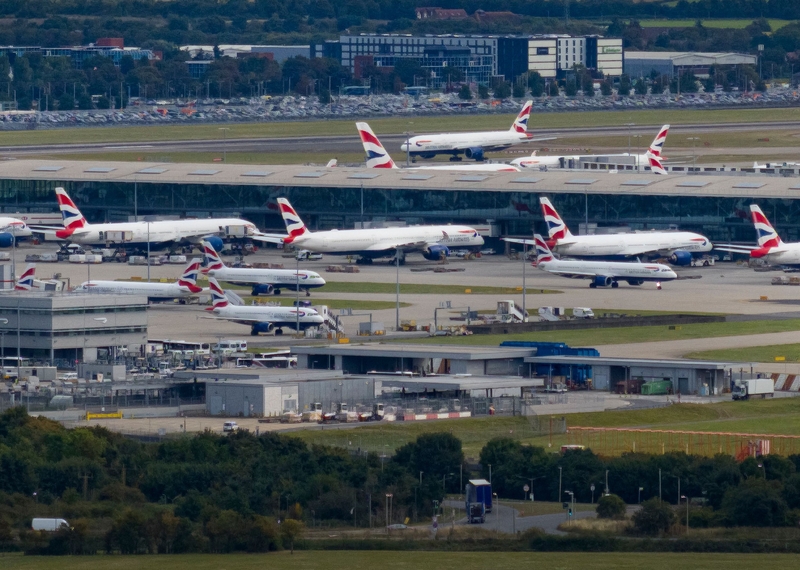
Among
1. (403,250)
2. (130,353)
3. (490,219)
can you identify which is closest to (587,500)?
(130,353)

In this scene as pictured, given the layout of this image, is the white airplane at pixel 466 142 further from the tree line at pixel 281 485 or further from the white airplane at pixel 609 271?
the tree line at pixel 281 485

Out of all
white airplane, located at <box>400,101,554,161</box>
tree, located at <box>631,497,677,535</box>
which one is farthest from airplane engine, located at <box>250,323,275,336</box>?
white airplane, located at <box>400,101,554,161</box>

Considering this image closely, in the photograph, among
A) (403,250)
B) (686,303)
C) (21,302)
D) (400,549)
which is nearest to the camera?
(400,549)

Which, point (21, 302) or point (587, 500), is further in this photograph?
point (21, 302)

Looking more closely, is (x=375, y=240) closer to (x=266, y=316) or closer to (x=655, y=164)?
(x=266, y=316)

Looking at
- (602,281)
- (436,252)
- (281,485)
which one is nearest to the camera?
(281,485)

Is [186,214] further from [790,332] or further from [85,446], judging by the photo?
[85,446]

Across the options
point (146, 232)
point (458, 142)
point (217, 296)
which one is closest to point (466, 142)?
point (458, 142)
